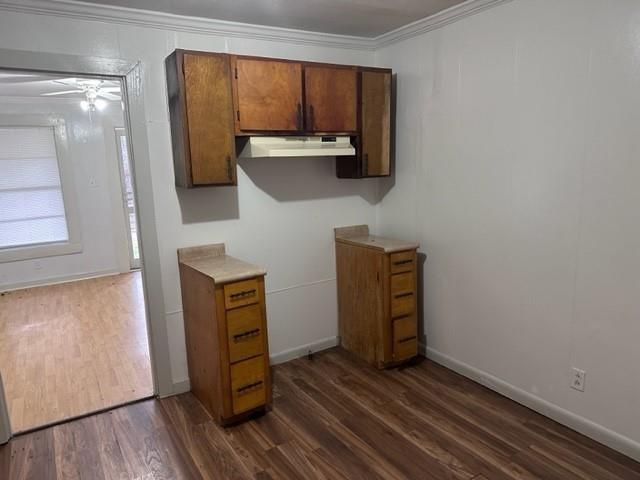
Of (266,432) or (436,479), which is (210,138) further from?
(436,479)

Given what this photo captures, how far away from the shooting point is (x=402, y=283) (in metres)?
3.00

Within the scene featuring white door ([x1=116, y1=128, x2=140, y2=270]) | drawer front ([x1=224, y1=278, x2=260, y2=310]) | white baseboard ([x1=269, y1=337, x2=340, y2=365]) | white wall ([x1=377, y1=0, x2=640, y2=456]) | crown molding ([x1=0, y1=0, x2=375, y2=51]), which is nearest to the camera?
white wall ([x1=377, y1=0, x2=640, y2=456])

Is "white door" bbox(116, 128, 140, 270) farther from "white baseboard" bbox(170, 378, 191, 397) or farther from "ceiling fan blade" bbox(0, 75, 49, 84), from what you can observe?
"white baseboard" bbox(170, 378, 191, 397)

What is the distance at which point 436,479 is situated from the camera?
2.02 metres

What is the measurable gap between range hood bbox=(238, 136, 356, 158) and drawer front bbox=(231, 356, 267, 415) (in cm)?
123

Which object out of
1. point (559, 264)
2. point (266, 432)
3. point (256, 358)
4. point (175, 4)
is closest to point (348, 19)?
point (175, 4)

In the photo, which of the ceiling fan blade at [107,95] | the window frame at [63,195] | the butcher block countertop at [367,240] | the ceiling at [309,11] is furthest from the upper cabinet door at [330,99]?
the window frame at [63,195]

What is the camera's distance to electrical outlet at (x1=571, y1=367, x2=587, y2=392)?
2268 millimetres

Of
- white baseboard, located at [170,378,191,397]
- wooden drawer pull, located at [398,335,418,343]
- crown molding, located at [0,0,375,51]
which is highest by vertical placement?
crown molding, located at [0,0,375,51]

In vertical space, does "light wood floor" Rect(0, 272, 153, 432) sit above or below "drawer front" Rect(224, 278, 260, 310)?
below

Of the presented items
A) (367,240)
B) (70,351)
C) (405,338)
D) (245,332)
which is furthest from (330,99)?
(70,351)

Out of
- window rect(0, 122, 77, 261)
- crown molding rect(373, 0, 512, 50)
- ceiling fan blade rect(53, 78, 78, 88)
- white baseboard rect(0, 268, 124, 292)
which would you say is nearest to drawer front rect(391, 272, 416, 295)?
crown molding rect(373, 0, 512, 50)

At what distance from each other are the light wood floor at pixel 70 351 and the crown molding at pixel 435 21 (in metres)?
3.02

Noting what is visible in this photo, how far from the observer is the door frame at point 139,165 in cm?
229
